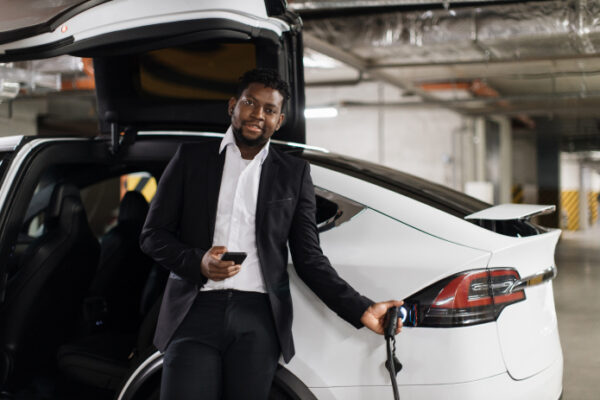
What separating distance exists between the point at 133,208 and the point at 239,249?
5.07ft

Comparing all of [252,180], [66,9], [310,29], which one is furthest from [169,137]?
[310,29]

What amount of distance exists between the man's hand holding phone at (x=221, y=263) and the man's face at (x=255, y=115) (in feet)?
1.14

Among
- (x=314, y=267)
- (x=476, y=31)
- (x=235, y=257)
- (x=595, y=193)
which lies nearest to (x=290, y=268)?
(x=314, y=267)

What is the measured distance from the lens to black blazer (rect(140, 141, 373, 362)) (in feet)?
5.38

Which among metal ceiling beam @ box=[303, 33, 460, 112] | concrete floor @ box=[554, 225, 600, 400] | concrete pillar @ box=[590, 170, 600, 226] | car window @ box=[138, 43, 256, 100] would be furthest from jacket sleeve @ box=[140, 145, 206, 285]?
concrete pillar @ box=[590, 170, 600, 226]

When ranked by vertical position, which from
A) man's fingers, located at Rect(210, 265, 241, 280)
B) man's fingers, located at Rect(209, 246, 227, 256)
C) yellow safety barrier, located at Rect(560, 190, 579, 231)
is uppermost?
man's fingers, located at Rect(209, 246, 227, 256)

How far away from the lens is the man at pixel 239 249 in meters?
1.61

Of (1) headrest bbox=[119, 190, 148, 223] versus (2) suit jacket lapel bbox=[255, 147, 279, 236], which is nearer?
(2) suit jacket lapel bbox=[255, 147, 279, 236]

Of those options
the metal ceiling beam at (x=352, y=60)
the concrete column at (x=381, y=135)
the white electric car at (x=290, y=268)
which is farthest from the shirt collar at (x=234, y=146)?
the concrete column at (x=381, y=135)

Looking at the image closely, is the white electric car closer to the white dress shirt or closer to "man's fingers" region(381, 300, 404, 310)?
"man's fingers" region(381, 300, 404, 310)

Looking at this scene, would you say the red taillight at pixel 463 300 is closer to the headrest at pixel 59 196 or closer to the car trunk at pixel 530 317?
the car trunk at pixel 530 317

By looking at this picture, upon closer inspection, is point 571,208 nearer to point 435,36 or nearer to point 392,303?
point 435,36

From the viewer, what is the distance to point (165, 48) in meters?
2.17

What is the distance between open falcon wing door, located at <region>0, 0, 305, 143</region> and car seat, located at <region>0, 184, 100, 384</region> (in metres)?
0.48
